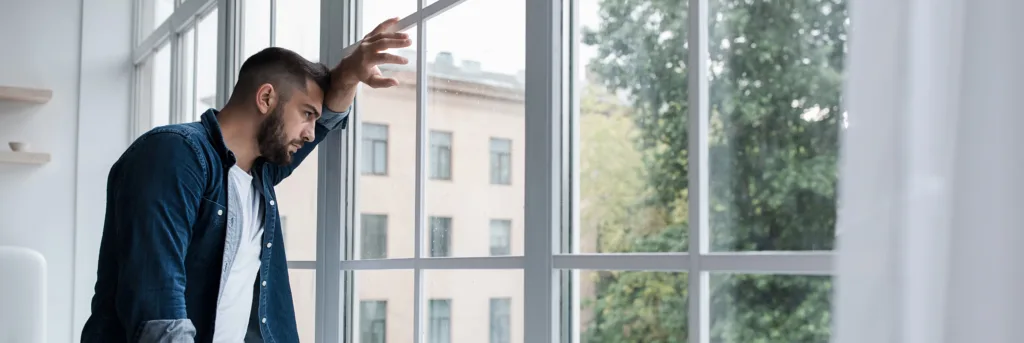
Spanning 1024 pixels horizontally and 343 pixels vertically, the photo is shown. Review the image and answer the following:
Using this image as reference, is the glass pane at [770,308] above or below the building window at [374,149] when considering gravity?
below

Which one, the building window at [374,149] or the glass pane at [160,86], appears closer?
the building window at [374,149]

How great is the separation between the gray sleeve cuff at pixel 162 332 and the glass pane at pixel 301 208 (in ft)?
2.40

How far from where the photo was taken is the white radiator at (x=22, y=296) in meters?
4.07

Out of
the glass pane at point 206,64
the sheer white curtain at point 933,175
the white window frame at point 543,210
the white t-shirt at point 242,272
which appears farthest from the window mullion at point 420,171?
the glass pane at point 206,64

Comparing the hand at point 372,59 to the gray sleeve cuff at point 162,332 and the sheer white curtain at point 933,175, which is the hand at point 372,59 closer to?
the gray sleeve cuff at point 162,332

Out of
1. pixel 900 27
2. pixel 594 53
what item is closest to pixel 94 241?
pixel 594 53

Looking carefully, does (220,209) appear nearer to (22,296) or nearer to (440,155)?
(440,155)

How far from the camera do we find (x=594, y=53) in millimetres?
1612

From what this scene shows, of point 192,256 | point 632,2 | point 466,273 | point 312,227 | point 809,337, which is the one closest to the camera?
point 809,337

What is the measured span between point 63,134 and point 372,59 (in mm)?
2968

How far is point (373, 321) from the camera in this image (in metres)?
2.36

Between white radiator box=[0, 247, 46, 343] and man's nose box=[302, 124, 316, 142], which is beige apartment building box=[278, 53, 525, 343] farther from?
white radiator box=[0, 247, 46, 343]

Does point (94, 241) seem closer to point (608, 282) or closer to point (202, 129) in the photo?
point (202, 129)

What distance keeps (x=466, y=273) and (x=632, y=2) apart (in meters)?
0.69
